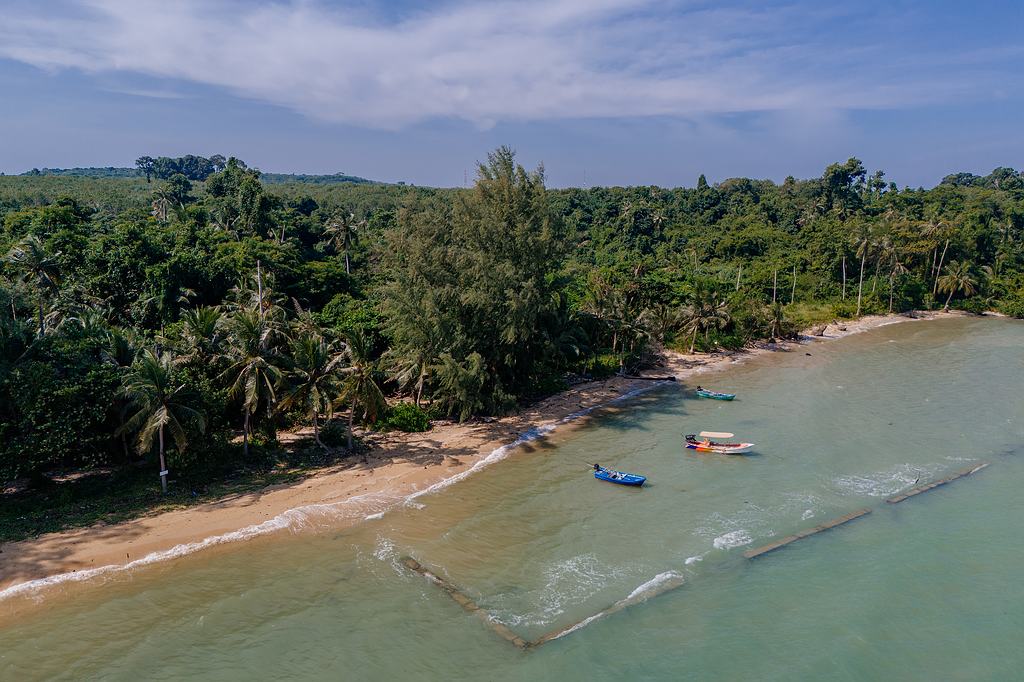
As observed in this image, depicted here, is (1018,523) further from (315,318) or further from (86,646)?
(315,318)

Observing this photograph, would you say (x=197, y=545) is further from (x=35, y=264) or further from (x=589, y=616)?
(x=35, y=264)

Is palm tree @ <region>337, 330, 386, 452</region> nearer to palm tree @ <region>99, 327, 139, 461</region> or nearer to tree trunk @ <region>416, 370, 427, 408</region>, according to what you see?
tree trunk @ <region>416, 370, 427, 408</region>

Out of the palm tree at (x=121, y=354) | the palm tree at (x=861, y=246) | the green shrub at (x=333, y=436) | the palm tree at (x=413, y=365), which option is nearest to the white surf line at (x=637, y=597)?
the green shrub at (x=333, y=436)

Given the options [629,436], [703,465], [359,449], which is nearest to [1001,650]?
[703,465]

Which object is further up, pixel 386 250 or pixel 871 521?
pixel 386 250

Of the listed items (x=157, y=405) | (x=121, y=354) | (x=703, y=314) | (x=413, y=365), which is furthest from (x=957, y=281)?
(x=121, y=354)
